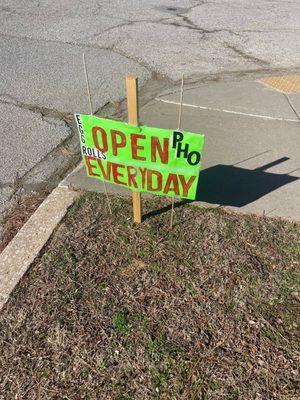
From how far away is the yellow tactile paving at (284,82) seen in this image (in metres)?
4.79

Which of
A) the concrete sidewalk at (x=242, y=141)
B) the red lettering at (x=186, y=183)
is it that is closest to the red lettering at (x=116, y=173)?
the red lettering at (x=186, y=183)

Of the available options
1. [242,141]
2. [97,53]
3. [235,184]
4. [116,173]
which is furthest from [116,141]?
[97,53]

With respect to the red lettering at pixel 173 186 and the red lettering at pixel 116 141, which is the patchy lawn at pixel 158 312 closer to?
the red lettering at pixel 173 186

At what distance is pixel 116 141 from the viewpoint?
2.46 meters

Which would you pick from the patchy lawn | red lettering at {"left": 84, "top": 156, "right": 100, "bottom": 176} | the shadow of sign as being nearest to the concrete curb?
the patchy lawn

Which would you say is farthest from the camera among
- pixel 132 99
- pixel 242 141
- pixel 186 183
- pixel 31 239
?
pixel 242 141

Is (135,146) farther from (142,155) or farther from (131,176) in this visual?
(131,176)

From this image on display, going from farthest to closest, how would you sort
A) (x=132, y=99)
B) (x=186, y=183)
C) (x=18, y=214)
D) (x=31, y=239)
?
1. (x=18, y=214)
2. (x=31, y=239)
3. (x=186, y=183)
4. (x=132, y=99)

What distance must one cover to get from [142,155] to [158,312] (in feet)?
3.27

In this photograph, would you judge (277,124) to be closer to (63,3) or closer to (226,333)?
(226,333)

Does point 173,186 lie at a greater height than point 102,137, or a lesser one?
lesser

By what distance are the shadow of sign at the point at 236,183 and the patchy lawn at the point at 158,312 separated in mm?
183

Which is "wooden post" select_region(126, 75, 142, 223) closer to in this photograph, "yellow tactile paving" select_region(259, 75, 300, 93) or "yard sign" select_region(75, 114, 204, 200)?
"yard sign" select_region(75, 114, 204, 200)

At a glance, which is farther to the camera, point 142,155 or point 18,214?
point 18,214
